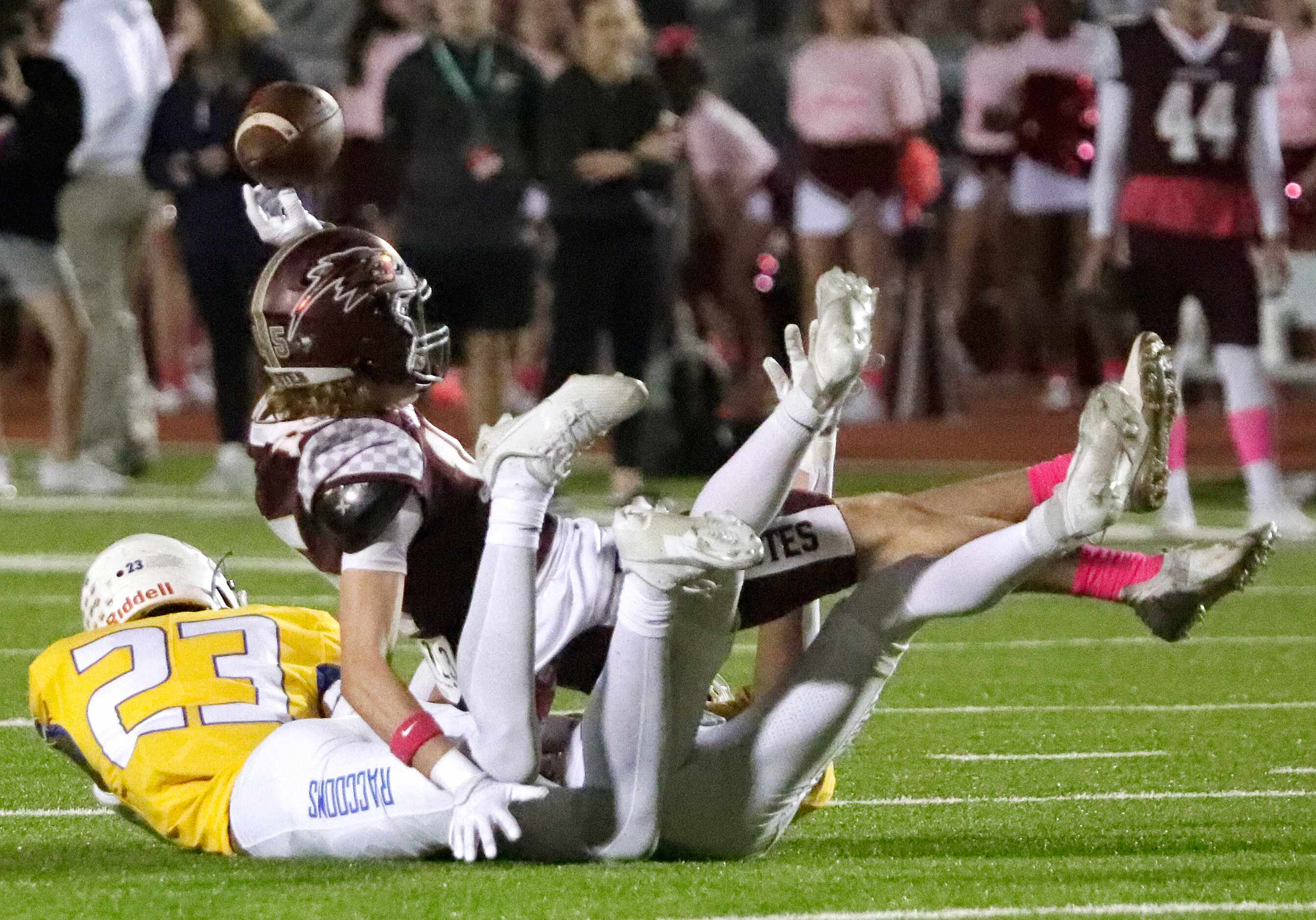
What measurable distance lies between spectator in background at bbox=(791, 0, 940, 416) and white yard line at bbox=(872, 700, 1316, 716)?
6663 millimetres

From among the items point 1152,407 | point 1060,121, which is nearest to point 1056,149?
point 1060,121

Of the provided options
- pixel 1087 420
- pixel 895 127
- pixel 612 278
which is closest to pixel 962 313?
pixel 895 127

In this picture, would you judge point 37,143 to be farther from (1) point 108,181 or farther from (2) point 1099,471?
(2) point 1099,471

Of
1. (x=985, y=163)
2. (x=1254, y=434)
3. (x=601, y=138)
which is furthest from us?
(x=985, y=163)

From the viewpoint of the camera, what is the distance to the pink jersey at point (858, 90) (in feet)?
41.0

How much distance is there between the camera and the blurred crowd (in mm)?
10367

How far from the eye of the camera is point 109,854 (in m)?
4.45

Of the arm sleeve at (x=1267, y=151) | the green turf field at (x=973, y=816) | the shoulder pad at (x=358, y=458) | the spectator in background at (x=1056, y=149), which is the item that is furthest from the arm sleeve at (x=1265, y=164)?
the shoulder pad at (x=358, y=458)

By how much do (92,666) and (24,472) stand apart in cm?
745

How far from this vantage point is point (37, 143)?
10.4m

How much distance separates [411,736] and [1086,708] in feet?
8.12

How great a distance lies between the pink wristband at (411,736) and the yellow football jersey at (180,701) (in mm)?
370

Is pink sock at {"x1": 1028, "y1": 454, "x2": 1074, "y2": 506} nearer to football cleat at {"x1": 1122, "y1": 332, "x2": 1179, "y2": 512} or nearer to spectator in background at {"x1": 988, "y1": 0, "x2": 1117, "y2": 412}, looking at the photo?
football cleat at {"x1": 1122, "y1": 332, "x2": 1179, "y2": 512}

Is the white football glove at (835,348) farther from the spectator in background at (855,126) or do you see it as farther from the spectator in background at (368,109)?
the spectator in background at (368,109)
